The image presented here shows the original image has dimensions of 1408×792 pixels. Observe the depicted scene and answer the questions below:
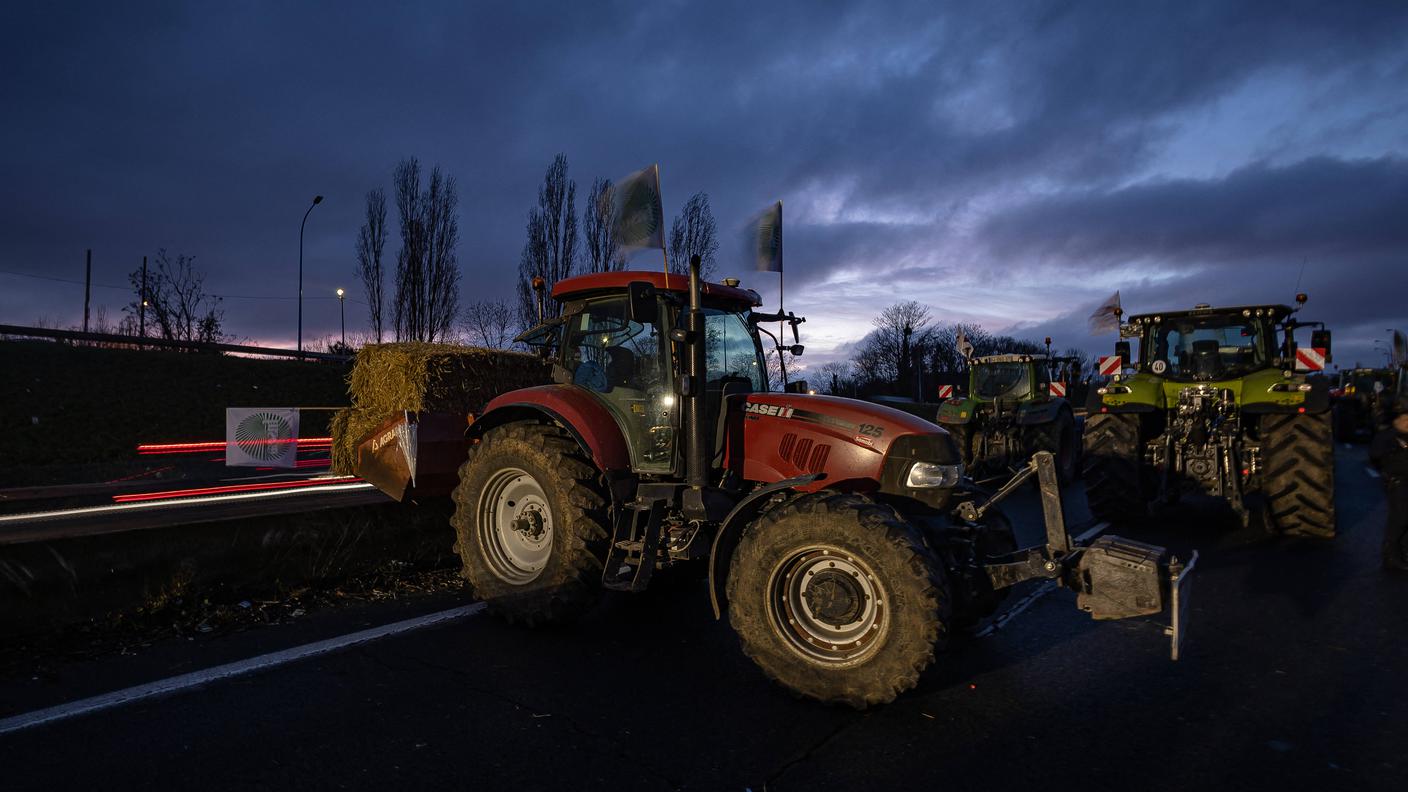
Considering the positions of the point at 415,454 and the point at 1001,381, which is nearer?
the point at 415,454

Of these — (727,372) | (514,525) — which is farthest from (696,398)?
(514,525)

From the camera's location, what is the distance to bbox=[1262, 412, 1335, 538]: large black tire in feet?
24.2

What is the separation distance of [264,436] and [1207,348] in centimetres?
1171

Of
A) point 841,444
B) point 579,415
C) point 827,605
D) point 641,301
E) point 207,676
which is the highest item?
point 641,301

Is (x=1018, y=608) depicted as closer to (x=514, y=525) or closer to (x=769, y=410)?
(x=769, y=410)

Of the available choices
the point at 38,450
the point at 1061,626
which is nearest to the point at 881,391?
the point at 38,450

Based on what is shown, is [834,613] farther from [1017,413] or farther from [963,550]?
[1017,413]

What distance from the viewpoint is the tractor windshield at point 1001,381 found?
1372 centimetres

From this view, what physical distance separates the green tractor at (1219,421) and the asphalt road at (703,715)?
320 cm

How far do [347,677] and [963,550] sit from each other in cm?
304

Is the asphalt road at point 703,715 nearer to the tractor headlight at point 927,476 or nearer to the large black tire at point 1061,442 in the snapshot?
the tractor headlight at point 927,476

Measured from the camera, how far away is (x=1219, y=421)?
833 centimetres

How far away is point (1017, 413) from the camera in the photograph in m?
13.0

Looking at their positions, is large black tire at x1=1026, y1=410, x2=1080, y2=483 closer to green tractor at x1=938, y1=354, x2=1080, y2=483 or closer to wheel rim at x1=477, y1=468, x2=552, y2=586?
green tractor at x1=938, y1=354, x2=1080, y2=483
